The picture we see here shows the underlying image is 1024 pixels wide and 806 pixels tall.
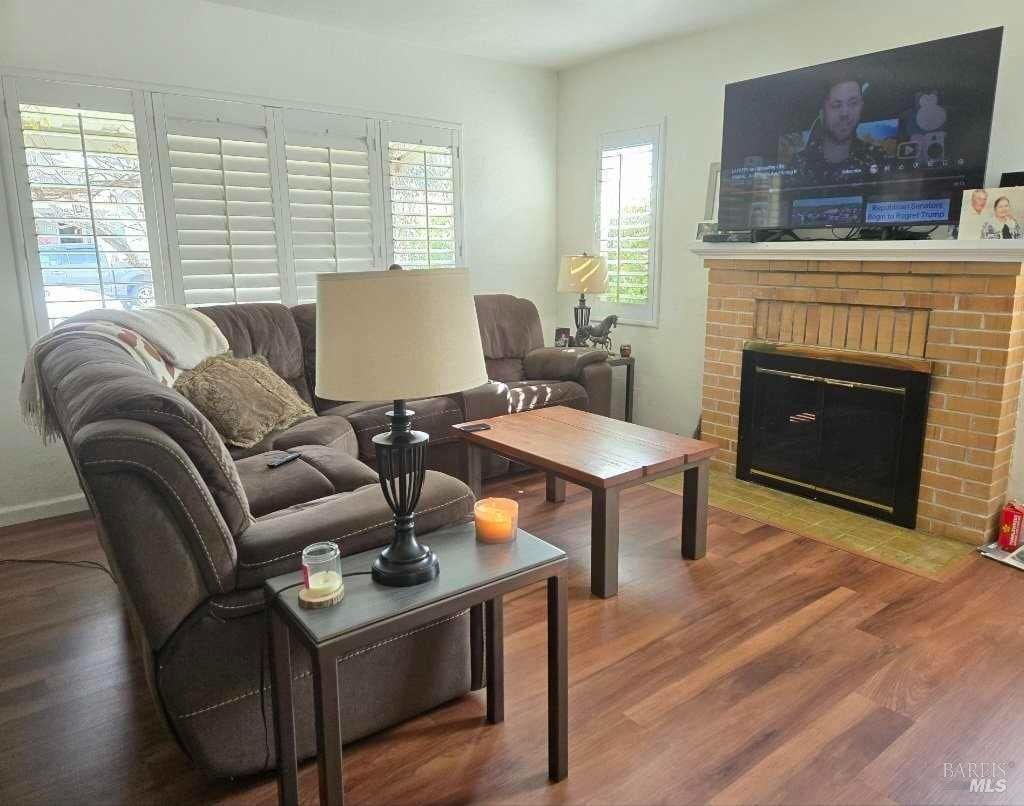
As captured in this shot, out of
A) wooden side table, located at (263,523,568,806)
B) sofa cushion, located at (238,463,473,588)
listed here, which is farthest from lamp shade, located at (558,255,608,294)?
wooden side table, located at (263,523,568,806)

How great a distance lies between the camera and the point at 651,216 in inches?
179

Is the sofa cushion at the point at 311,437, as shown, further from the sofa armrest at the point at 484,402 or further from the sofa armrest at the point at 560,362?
the sofa armrest at the point at 560,362

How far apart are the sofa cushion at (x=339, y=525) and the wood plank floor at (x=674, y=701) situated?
55 cm

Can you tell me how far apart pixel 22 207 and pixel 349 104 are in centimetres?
182

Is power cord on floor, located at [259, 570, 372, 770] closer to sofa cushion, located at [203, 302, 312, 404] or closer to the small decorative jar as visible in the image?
the small decorative jar

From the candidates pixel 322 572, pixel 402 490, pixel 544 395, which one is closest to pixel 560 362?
pixel 544 395

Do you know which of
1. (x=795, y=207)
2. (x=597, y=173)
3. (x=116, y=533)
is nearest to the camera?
(x=116, y=533)

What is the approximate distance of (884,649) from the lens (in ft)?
7.40

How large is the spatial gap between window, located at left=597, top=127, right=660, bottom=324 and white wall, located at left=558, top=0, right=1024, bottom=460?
0.09 metres

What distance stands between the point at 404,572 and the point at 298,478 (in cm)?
110

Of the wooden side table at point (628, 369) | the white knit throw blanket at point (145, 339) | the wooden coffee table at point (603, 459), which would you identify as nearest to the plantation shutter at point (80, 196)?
the white knit throw blanket at point (145, 339)

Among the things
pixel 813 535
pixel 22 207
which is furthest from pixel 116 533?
pixel 813 535

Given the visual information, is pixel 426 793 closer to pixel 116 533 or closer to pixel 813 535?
pixel 116 533

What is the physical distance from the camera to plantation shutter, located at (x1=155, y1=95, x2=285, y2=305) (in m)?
3.59
